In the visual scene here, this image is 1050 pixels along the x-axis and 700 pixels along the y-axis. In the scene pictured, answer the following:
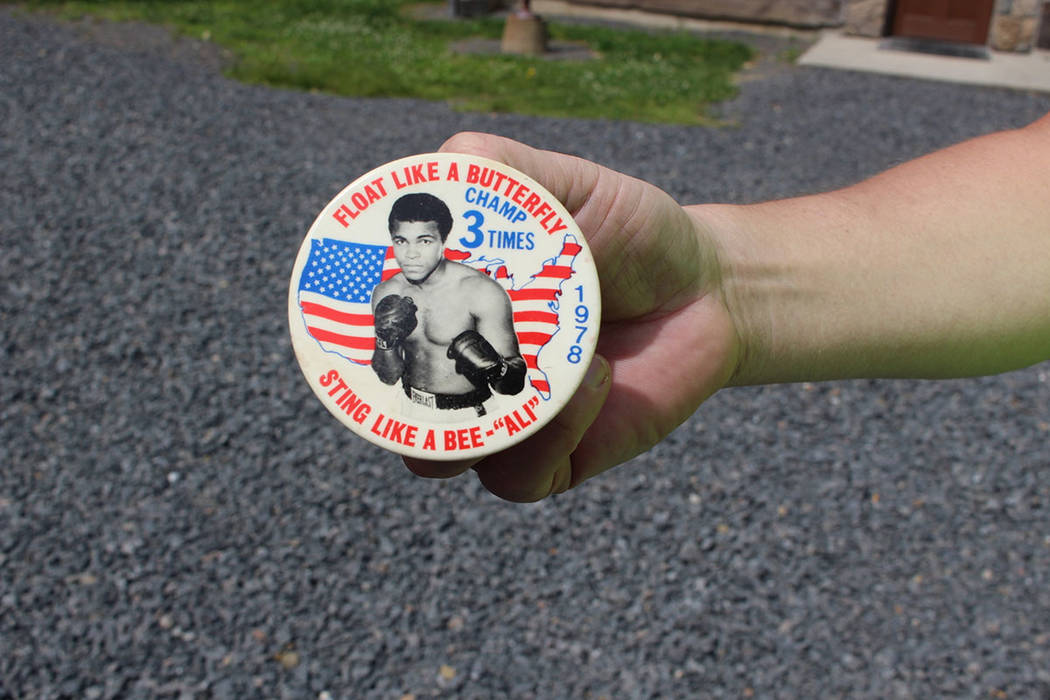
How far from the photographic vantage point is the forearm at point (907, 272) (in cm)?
219

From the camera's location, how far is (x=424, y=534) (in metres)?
4.12

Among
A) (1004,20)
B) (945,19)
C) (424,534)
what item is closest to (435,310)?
(424,534)

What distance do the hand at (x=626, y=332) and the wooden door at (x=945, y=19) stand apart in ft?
35.7

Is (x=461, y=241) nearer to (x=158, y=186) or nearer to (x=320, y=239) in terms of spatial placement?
(x=320, y=239)

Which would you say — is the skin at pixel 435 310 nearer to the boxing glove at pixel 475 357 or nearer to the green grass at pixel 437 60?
the boxing glove at pixel 475 357

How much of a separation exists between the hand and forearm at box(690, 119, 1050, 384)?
0.36 ft

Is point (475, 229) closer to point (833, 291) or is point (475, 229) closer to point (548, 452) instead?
point (548, 452)

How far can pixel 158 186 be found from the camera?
22.9 ft

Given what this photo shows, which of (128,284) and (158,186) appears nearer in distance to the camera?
(128,284)

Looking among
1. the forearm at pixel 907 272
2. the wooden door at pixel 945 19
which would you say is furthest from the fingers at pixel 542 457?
the wooden door at pixel 945 19

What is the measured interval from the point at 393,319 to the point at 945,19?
11.7 metres

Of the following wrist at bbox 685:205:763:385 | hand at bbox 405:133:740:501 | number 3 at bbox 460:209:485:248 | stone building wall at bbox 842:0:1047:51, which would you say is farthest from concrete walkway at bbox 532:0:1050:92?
Answer: number 3 at bbox 460:209:485:248

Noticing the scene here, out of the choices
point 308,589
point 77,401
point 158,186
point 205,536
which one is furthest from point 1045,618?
point 158,186

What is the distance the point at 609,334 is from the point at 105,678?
2.48m
